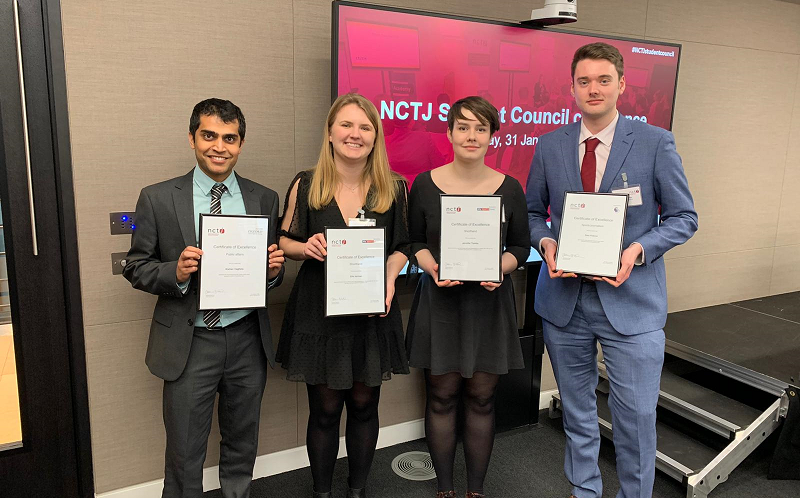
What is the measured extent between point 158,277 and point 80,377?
790 mm

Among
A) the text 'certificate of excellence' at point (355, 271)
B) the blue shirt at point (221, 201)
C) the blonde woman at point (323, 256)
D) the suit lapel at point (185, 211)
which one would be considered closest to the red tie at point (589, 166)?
the blonde woman at point (323, 256)

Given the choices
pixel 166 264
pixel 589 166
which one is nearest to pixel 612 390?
pixel 589 166

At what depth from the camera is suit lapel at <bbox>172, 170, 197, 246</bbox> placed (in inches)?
75.7

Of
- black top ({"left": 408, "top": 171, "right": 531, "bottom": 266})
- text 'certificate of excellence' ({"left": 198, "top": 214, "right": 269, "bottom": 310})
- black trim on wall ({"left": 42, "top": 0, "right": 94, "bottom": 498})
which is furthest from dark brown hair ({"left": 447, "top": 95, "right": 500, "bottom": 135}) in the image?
black trim on wall ({"left": 42, "top": 0, "right": 94, "bottom": 498})

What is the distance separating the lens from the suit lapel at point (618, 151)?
210cm

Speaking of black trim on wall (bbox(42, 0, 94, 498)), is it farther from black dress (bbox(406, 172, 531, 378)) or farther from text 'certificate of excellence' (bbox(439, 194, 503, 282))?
text 'certificate of excellence' (bbox(439, 194, 503, 282))

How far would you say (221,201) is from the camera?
2.00 m

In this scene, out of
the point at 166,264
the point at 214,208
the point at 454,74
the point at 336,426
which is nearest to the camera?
the point at 166,264

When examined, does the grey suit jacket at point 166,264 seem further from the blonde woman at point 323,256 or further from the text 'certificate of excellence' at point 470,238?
the text 'certificate of excellence' at point 470,238

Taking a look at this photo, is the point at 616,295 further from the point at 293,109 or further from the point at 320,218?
the point at 293,109

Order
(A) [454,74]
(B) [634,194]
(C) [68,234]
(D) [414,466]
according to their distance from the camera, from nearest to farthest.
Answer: (B) [634,194]
(C) [68,234]
(A) [454,74]
(D) [414,466]

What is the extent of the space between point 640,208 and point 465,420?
3.56 ft

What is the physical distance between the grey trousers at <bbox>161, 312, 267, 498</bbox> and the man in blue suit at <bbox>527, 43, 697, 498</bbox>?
1.16 meters

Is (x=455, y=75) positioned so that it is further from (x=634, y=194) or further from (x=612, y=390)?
(x=612, y=390)
